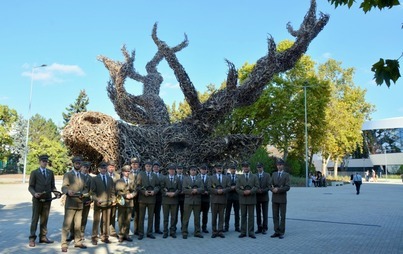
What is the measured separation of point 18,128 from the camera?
205 ft

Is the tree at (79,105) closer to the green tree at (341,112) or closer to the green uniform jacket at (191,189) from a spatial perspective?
the green tree at (341,112)

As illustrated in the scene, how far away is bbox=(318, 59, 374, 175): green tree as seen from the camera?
42.3 metres

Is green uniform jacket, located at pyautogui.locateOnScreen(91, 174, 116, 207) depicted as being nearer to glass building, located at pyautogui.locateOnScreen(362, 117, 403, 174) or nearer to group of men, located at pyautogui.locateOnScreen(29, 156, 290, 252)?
group of men, located at pyautogui.locateOnScreen(29, 156, 290, 252)

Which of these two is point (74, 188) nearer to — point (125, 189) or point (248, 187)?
point (125, 189)

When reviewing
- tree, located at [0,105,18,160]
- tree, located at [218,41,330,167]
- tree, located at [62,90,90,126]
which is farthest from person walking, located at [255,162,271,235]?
tree, located at [62,90,90,126]

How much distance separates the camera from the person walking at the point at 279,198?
939cm

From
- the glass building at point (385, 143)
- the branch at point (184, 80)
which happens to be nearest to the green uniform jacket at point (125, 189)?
the branch at point (184, 80)

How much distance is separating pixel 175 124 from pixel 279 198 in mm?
7580

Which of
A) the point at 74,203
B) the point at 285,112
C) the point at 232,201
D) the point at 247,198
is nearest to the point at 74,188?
the point at 74,203

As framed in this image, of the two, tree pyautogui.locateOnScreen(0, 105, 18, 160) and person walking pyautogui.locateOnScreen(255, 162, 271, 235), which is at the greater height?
tree pyautogui.locateOnScreen(0, 105, 18, 160)

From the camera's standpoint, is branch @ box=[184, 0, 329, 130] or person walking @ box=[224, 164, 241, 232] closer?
person walking @ box=[224, 164, 241, 232]

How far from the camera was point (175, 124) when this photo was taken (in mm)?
16141

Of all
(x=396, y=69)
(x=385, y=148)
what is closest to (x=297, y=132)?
(x=396, y=69)

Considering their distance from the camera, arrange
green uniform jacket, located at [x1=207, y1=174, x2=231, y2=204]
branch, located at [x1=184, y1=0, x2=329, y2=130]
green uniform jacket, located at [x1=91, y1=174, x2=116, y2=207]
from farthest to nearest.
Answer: branch, located at [x1=184, y1=0, x2=329, y2=130]
green uniform jacket, located at [x1=207, y1=174, x2=231, y2=204]
green uniform jacket, located at [x1=91, y1=174, x2=116, y2=207]
